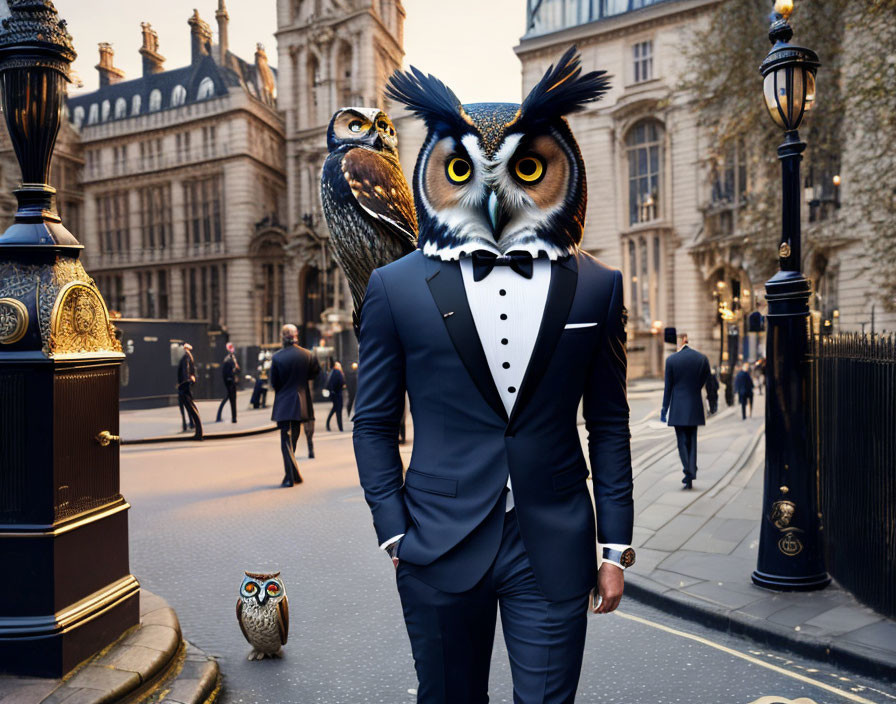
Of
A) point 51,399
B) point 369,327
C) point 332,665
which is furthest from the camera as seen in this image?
point 332,665

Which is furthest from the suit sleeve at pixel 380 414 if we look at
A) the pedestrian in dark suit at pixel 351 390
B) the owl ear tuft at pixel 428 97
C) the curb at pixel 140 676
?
the pedestrian in dark suit at pixel 351 390

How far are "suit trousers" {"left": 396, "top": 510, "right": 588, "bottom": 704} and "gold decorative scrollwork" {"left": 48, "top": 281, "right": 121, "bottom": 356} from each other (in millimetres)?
2480

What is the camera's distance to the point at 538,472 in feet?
6.92

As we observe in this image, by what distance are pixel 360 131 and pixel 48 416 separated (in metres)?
2.20

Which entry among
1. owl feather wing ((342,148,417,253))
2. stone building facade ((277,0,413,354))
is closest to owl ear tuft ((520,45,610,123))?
owl feather wing ((342,148,417,253))

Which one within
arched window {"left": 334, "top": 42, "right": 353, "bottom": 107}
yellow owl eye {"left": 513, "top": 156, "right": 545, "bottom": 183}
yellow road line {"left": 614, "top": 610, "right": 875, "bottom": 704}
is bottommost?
yellow road line {"left": 614, "top": 610, "right": 875, "bottom": 704}

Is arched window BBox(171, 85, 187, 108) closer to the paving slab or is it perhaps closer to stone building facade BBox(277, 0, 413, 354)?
stone building facade BBox(277, 0, 413, 354)

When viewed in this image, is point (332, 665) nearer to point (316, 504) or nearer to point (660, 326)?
point (316, 504)

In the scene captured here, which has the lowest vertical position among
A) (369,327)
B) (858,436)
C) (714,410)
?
(714,410)

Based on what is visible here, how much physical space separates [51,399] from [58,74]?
5.45 feet

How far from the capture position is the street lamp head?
17.7 feet

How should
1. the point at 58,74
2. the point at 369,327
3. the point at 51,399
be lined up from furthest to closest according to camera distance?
1. the point at 58,74
2. the point at 51,399
3. the point at 369,327

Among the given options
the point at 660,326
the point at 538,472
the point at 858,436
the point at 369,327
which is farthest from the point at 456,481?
the point at 660,326

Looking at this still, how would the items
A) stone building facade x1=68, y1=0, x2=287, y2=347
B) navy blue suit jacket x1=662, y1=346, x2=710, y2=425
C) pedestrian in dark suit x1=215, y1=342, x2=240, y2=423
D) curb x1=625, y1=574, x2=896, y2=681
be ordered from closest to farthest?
1. curb x1=625, y1=574, x2=896, y2=681
2. navy blue suit jacket x1=662, y1=346, x2=710, y2=425
3. pedestrian in dark suit x1=215, y1=342, x2=240, y2=423
4. stone building facade x1=68, y1=0, x2=287, y2=347
